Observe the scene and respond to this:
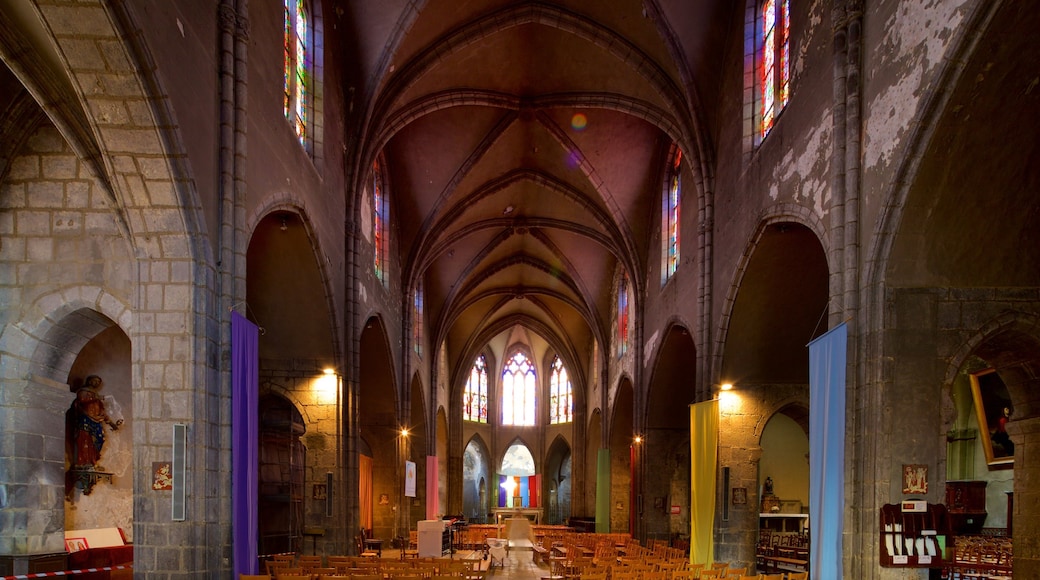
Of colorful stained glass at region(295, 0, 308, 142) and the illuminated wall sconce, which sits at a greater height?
colorful stained glass at region(295, 0, 308, 142)

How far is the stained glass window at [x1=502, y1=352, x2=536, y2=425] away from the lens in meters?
47.2

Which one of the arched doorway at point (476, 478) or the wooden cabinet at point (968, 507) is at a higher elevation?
the wooden cabinet at point (968, 507)

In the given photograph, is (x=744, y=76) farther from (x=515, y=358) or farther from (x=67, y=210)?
(x=515, y=358)

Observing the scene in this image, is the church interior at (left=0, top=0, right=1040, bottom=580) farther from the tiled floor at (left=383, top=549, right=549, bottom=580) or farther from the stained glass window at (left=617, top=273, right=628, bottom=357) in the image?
the tiled floor at (left=383, top=549, right=549, bottom=580)

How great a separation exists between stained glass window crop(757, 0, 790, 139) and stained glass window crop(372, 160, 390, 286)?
10.7 meters

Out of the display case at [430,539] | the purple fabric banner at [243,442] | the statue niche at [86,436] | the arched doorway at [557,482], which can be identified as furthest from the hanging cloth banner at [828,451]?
the arched doorway at [557,482]

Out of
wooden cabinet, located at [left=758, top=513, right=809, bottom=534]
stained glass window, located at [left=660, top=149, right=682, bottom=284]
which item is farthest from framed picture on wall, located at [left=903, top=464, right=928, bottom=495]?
wooden cabinet, located at [left=758, top=513, right=809, bottom=534]

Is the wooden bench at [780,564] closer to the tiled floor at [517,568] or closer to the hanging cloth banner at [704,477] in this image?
the hanging cloth banner at [704,477]

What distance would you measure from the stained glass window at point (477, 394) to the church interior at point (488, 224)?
17681 mm

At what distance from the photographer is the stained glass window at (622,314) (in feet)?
95.5

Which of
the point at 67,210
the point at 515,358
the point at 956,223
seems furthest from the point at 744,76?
the point at 515,358

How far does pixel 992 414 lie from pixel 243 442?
1440 cm

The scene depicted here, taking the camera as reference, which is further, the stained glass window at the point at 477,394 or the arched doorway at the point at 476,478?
the arched doorway at the point at 476,478

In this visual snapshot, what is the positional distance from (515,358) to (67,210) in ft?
125
